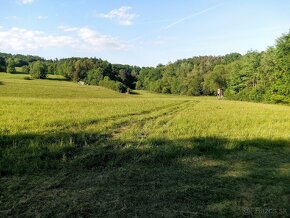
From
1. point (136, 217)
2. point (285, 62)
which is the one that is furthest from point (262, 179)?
point (285, 62)

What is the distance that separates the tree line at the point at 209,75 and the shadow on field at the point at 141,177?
5990 cm

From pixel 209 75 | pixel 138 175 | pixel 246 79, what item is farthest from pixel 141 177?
pixel 209 75

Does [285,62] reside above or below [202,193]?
above

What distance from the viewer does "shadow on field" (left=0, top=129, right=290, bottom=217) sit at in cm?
646

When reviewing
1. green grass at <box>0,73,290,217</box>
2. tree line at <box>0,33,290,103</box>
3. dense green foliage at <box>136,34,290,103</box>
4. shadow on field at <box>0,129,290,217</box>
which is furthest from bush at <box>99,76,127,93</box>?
shadow on field at <box>0,129,290,217</box>

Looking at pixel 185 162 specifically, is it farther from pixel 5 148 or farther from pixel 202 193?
pixel 5 148

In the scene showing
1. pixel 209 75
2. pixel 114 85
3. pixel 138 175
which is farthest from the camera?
pixel 209 75

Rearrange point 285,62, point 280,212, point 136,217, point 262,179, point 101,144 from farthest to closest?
point 285,62 → point 101,144 → point 262,179 → point 280,212 → point 136,217

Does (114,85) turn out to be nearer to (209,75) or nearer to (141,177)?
(209,75)

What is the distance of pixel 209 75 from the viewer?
129000 mm

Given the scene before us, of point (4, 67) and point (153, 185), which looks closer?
point (153, 185)

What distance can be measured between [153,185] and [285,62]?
6609cm

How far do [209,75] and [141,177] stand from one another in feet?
408

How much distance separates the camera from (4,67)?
5039 inches
